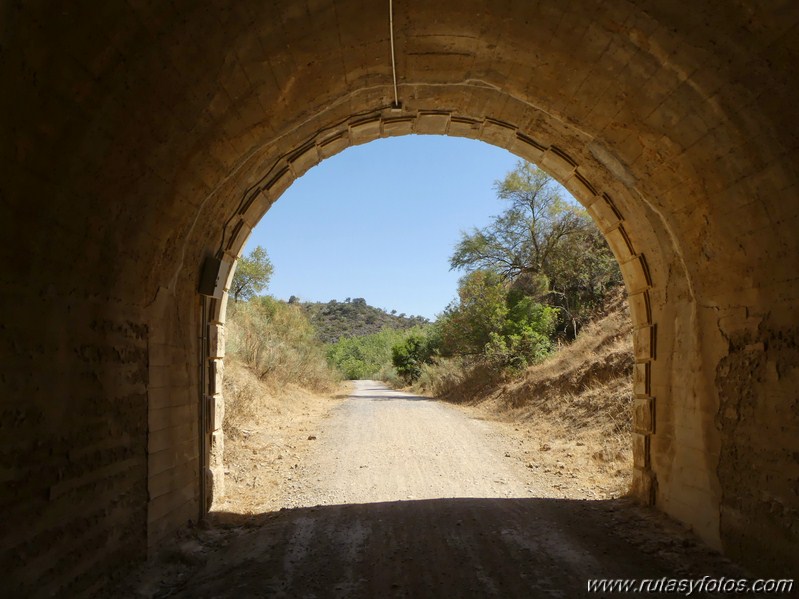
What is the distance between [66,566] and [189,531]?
206 centimetres

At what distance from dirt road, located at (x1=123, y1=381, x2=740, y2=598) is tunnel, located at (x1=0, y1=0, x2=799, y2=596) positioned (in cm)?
55

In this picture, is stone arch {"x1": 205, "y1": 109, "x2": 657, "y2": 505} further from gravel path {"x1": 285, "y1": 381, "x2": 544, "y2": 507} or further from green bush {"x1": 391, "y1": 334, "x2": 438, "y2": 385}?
green bush {"x1": 391, "y1": 334, "x2": 438, "y2": 385}

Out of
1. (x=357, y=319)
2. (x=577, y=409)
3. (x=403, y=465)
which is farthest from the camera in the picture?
(x=357, y=319)

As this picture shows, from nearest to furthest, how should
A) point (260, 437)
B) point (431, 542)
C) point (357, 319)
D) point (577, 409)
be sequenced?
point (431, 542)
point (260, 437)
point (577, 409)
point (357, 319)

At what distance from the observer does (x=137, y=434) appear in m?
4.98

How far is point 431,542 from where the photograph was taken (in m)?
5.56

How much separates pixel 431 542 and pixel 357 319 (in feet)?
326

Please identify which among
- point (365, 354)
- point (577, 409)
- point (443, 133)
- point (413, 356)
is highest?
point (443, 133)

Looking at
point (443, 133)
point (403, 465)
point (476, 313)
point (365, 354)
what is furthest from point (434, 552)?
point (365, 354)

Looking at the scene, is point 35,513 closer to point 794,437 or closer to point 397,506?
point 397,506

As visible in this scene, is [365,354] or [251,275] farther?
[365,354]

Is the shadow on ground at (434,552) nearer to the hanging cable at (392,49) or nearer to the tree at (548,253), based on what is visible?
the hanging cable at (392,49)

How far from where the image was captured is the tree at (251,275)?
2669 cm

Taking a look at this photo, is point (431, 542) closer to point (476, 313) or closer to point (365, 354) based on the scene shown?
point (476, 313)
